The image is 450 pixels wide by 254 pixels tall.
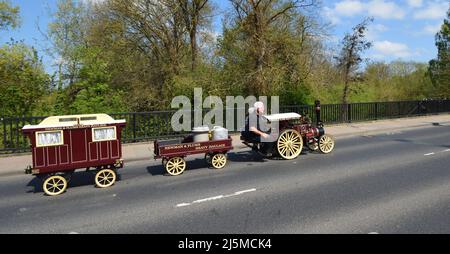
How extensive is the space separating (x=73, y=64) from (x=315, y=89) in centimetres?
1307

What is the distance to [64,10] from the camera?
20547 millimetres

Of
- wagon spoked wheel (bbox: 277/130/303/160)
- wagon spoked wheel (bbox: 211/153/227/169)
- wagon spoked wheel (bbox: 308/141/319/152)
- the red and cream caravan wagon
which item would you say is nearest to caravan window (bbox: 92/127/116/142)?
the red and cream caravan wagon

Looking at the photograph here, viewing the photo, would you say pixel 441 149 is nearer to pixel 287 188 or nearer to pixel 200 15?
pixel 287 188

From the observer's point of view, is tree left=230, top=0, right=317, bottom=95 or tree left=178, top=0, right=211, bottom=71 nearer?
tree left=230, top=0, right=317, bottom=95

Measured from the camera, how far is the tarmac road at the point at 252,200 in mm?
4898

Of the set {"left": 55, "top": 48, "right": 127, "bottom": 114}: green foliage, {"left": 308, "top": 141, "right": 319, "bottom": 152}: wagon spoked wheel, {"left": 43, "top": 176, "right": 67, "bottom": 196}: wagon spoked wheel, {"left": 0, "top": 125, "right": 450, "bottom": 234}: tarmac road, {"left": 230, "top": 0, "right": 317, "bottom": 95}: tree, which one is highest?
{"left": 230, "top": 0, "right": 317, "bottom": 95}: tree

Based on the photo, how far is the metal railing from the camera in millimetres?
11492

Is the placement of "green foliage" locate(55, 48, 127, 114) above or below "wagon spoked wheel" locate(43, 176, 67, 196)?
above

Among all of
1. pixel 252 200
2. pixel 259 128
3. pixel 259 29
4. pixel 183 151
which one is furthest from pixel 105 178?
pixel 259 29

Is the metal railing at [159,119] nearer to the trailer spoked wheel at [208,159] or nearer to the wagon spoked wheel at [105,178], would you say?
the trailer spoked wheel at [208,159]

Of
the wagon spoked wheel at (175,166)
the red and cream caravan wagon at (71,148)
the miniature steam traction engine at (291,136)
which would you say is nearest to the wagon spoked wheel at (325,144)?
the miniature steam traction engine at (291,136)

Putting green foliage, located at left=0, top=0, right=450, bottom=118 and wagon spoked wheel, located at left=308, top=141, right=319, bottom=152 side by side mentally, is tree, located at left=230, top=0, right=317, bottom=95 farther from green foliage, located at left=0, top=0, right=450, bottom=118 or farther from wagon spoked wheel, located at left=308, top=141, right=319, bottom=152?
wagon spoked wheel, located at left=308, top=141, right=319, bottom=152

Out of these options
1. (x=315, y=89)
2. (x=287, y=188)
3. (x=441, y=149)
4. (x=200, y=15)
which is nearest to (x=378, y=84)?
(x=315, y=89)
